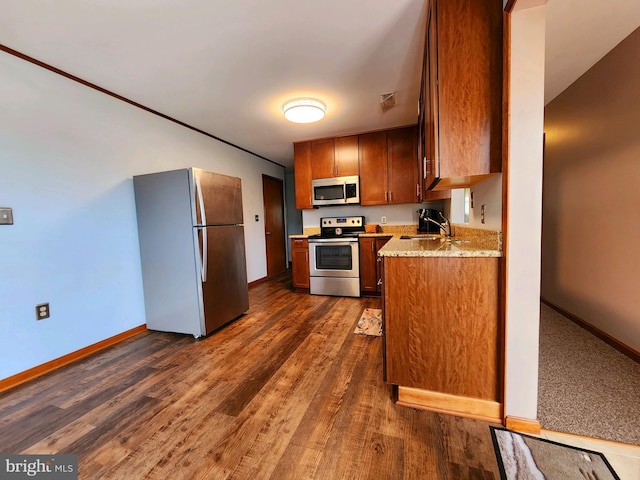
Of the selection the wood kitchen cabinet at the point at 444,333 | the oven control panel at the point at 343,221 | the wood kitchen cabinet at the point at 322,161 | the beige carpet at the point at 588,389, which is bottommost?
the beige carpet at the point at 588,389

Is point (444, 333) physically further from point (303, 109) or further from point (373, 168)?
point (373, 168)

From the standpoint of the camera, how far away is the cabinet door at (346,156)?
12.9 ft

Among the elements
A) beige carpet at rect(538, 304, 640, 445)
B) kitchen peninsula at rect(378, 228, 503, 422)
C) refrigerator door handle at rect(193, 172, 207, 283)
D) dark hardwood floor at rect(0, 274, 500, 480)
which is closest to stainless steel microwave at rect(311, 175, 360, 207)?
refrigerator door handle at rect(193, 172, 207, 283)

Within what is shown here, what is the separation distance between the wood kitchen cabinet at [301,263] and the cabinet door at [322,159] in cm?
109

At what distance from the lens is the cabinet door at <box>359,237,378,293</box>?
3.57 metres

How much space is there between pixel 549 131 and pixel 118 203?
460cm

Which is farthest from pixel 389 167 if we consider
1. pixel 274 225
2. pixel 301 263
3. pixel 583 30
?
pixel 274 225

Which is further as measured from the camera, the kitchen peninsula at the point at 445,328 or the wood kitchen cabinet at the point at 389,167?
the wood kitchen cabinet at the point at 389,167

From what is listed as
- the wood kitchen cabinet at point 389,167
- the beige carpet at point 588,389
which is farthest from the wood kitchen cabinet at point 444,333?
the wood kitchen cabinet at point 389,167

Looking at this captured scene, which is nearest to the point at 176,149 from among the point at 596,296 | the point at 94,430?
the point at 94,430

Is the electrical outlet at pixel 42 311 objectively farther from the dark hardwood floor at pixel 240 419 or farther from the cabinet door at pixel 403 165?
the cabinet door at pixel 403 165

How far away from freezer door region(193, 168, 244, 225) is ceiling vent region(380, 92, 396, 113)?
1848 millimetres

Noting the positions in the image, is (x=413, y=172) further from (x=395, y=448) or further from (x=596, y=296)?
(x=395, y=448)

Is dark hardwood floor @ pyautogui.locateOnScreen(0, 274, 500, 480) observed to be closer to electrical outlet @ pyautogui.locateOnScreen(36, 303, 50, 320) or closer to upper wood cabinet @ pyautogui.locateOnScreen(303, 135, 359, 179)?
electrical outlet @ pyautogui.locateOnScreen(36, 303, 50, 320)
